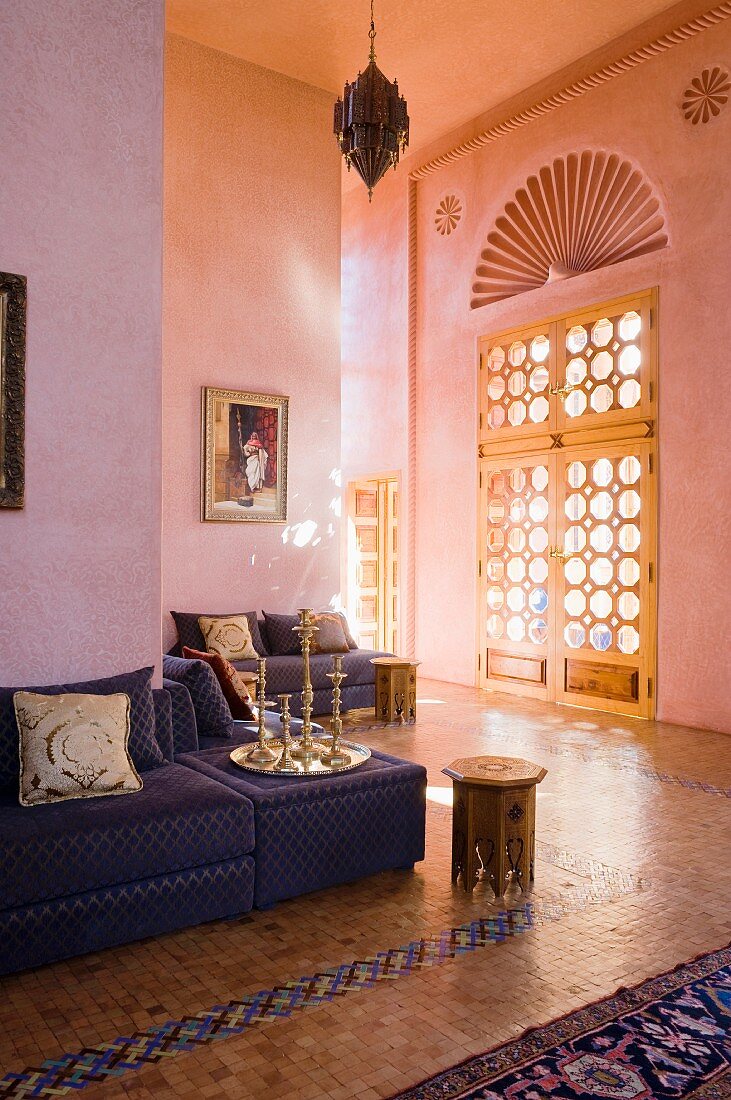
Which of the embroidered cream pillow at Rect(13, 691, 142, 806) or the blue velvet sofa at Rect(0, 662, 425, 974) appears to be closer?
the blue velvet sofa at Rect(0, 662, 425, 974)

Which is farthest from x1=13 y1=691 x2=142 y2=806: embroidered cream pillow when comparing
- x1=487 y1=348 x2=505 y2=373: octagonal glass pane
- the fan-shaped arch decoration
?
x1=487 y1=348 x2=505 y2=373: octagonal glass pane

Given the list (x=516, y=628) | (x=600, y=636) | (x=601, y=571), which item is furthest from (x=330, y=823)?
(x=516, y=628)

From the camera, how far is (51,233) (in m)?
3.68

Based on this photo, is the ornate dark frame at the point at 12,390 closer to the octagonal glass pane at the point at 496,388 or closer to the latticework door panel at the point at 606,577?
the latticework door panel at the point at 606,577

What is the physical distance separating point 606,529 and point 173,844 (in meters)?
5.28

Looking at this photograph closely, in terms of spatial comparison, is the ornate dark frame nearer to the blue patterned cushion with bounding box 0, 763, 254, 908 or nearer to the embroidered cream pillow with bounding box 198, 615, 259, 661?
the blue patterned cushion with bounding box 0, 763, 254, 908

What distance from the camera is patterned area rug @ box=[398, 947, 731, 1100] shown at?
86.0 inches

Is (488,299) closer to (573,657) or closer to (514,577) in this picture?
(514,577)

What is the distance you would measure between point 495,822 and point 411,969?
0.77 m

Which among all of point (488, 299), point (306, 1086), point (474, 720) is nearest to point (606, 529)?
point (474, 720)

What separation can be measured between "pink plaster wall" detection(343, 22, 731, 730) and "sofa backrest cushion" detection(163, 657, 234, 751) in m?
3.97

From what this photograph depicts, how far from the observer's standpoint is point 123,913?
296cm

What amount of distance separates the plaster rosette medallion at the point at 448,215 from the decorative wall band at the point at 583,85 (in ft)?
1.29

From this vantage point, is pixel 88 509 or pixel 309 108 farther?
pixel 309 108
